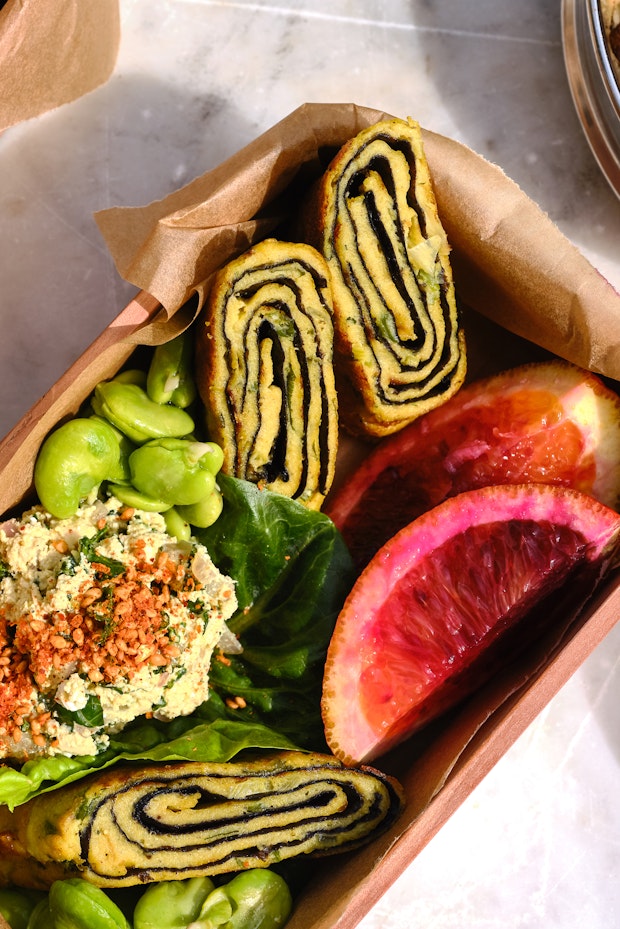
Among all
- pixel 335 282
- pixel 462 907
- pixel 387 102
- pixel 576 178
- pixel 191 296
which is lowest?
pixel 462 907

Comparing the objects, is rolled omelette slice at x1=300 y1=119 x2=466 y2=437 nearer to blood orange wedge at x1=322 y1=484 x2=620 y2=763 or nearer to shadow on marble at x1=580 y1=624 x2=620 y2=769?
→ blood orange wedge at x1=322 y1=484 x2=620 y2=763

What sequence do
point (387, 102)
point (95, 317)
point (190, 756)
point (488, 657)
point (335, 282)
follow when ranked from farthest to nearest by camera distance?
point (387, 102) < point (95, 317) < point (488, 657) < point (335, 282) < point (190, 756)

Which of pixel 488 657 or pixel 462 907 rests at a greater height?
pixel 488 657

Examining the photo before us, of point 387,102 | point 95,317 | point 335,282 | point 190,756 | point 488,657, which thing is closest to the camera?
point 190,756

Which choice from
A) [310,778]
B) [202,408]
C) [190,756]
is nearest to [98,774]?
[190,756]

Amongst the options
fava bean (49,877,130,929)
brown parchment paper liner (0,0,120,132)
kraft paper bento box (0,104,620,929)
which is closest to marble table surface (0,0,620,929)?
brown parchment paper liner (0,0,120,132)

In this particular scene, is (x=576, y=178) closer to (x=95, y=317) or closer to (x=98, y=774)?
(x=95, y=317)
